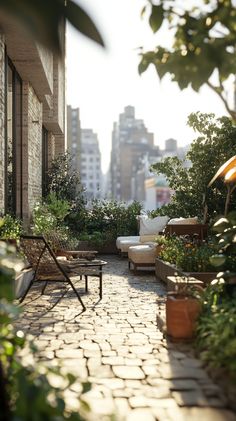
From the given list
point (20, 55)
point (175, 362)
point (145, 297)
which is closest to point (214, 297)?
point (175, 362)

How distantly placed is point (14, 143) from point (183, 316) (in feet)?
24.1

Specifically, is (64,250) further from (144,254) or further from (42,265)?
(42,265)

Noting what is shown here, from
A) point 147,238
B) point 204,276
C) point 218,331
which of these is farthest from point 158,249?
point 218,331

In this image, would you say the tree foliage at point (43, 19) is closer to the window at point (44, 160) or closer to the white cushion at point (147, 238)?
the white cushion at point (147, 238)

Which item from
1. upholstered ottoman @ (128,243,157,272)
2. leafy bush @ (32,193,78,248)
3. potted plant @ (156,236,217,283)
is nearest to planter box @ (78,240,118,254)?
leafy bush @ (32,193,78,248)

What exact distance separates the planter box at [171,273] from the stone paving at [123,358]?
57 cm

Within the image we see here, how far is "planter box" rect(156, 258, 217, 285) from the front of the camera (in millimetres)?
6988

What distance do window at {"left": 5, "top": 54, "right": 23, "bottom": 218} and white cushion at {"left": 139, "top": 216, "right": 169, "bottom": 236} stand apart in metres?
3.17

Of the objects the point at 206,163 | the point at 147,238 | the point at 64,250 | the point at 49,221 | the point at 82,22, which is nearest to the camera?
the point at 82,22

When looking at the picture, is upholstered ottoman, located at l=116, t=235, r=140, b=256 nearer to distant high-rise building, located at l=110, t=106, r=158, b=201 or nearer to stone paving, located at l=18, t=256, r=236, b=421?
stone paving, located at l=18, t=256, r=236, b=421

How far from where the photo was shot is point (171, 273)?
24.3ft

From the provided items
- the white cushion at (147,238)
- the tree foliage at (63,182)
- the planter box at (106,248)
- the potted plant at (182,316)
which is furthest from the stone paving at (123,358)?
the tree foliage at (63,182)

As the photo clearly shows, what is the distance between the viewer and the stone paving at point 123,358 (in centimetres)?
291

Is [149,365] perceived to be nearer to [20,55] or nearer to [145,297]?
[145,297]
